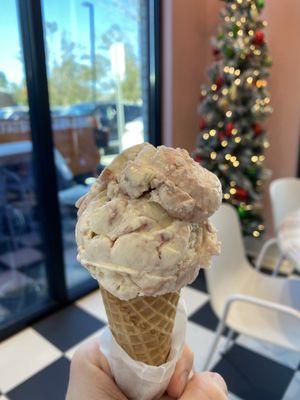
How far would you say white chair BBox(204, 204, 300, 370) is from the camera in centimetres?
143

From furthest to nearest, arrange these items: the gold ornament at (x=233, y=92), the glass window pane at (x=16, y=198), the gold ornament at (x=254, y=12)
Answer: the gold ornament at (x=233, y=92) → the gold ornament at (x=254, y=12) → the glass window pane at (x=16, y=198)

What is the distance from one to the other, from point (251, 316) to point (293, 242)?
391mm

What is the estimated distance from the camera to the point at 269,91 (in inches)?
117

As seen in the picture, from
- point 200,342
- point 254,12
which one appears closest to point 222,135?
point 254,12

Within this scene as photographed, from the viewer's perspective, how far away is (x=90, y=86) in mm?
2459

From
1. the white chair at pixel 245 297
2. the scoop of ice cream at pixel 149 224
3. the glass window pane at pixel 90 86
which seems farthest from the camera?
the glass window pane at pixel 90 86

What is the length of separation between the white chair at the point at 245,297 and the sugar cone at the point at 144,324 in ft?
2.50

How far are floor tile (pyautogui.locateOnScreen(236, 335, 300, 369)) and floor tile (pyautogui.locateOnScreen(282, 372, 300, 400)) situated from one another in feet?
0.32

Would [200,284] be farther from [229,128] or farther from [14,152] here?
[14,152]

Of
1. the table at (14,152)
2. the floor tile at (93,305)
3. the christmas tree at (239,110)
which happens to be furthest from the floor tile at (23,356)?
the christmas tree at (239,110)

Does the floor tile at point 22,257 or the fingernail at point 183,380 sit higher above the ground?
the fingernail at point 183,380

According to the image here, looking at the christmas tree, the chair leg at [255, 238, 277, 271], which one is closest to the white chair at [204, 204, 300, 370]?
the chair leg at [255, 238, 277, 271]

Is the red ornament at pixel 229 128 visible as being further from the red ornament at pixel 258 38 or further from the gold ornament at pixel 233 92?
the red ornament at pixel 258 38

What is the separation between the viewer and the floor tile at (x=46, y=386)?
172 centimetres
